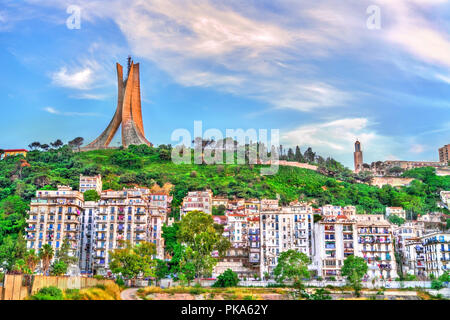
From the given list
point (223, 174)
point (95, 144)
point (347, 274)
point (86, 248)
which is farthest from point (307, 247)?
point (95, 144)

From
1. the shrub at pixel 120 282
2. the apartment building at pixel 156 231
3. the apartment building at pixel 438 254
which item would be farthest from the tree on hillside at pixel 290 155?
the shrub at pixel 120 282

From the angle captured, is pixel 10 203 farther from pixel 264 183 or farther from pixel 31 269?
pixel 264 183

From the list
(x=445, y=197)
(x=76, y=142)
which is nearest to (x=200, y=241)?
(x=445, y=197)

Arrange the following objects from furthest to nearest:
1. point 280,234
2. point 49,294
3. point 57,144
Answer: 1. point 57,144
2. point 280,234
3. point 49,294

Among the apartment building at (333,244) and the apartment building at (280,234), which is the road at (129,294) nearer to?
the apartment building at (280,234)

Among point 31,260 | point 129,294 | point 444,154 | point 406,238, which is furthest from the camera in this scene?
point 444,154

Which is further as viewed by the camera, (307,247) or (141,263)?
(307,247)

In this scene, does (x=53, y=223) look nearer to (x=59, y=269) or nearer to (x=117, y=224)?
(x=117, y=224)
